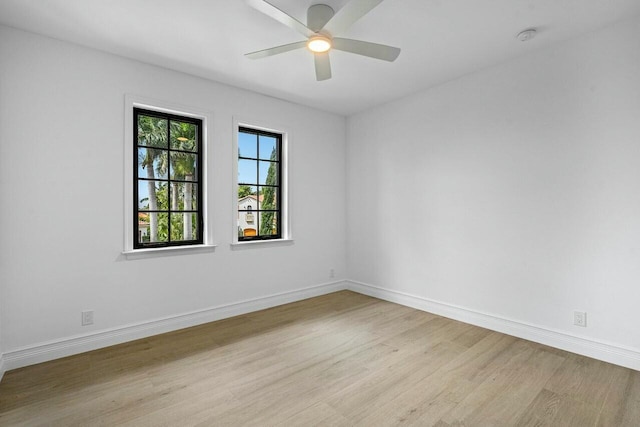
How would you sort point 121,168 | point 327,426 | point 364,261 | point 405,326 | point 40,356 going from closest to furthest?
point 327,426, point 40,356, point 121,168, point 405,326, point 364,261

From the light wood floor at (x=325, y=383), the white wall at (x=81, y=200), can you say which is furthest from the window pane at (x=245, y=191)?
the light wood floor at (x=325, y=383)

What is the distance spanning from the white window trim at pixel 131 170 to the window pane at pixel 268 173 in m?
0.77

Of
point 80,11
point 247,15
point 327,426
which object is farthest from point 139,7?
point 327,426

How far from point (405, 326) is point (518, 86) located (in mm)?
2615

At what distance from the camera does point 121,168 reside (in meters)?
3.07

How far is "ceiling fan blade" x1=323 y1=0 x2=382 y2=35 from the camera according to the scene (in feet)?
6.31

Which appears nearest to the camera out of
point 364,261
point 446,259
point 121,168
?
point 121,168

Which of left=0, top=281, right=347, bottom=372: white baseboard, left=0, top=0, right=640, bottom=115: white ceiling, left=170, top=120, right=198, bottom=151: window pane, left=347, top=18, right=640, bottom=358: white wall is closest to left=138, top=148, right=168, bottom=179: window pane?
left=170, top=120, right=198, bottom=151: window pane

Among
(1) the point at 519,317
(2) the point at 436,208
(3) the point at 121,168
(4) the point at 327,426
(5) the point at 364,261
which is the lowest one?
(4) the point at 327,426

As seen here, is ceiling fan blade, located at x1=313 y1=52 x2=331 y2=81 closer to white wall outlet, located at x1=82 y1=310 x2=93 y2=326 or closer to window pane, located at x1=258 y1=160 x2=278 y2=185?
window pane, located at x1=258 y1=160 x2=278 y2=185

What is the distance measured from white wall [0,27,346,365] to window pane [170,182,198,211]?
197 mm

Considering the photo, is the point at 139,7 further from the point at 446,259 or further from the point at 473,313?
the point at 473,313

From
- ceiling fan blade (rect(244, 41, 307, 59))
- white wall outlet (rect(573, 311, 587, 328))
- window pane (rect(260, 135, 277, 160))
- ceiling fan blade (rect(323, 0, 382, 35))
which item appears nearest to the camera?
ceiling fan blade (rect(323, 0, 382, 35))

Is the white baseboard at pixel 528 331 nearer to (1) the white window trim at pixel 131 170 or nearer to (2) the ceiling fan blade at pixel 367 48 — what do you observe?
(1) the white window trim at pixel 131 170
